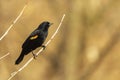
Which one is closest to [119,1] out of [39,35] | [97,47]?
[97,47]

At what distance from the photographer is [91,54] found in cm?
1587

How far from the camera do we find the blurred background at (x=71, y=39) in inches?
562

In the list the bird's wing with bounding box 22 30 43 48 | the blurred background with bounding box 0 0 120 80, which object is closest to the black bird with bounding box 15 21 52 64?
the bird's wing with bounding box 22 30 43 48

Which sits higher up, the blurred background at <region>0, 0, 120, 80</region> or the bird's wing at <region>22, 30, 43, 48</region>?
the bird's wing at <region>22, 30, 43, 48</region>

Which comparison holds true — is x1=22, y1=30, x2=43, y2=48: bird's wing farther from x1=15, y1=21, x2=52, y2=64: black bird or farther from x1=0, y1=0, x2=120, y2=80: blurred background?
x1=0, y1=0, x2=120, y2=80: blurred background

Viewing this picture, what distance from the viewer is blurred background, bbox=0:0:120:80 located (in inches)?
562

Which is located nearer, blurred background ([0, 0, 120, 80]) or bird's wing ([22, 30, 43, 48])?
bird's wing ([22, 30, 43, 48])

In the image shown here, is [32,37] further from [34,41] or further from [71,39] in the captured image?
[71,39]

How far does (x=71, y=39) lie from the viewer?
46.9ft

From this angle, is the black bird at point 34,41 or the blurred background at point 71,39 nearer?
the black bird at point 34,41

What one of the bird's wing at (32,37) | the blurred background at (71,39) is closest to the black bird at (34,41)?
the bird's wing at (32,37)

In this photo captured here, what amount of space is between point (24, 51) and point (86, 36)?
4.78m

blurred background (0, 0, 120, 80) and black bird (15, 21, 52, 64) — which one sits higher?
black bird (15, 21, 52, 64)

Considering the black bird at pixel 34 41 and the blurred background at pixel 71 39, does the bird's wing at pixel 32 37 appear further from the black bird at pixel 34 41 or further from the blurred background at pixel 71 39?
the blurred background at pixel 71 39
